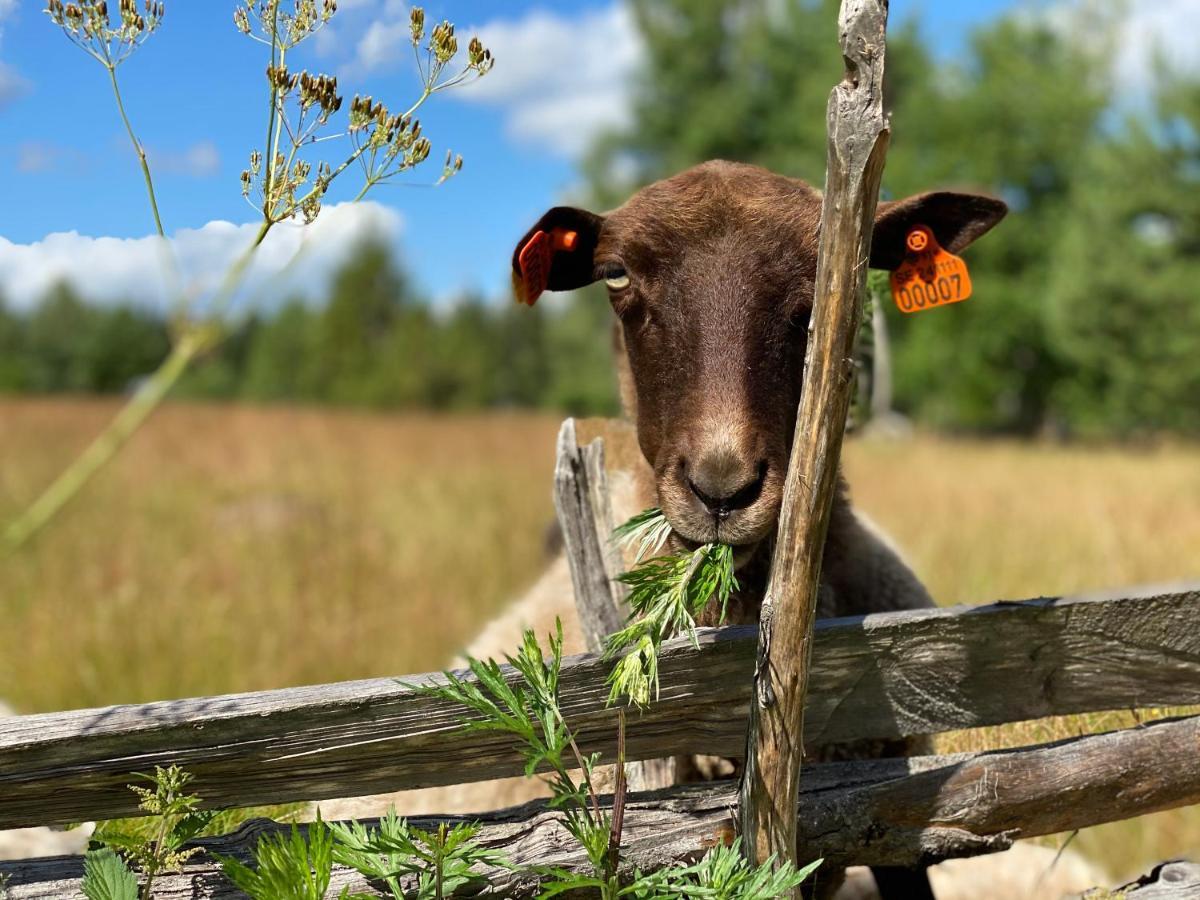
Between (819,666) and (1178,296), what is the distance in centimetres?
2671

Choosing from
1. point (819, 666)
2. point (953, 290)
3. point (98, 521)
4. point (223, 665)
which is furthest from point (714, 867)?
point (98, 521)

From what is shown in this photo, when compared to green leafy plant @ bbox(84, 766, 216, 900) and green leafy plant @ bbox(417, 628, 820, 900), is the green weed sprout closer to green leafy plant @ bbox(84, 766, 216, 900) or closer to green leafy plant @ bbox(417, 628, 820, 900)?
green leafy plant @ bbox(417, 628, 820, 900)

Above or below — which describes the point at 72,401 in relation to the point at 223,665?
above

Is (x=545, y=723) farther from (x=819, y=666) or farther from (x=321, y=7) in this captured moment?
(x=321, y=7)

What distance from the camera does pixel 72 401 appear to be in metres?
19.5

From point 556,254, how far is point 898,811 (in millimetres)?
1704

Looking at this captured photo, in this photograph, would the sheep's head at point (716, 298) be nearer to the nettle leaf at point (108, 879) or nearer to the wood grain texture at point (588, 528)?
the wood grain texture at point (588, 528)

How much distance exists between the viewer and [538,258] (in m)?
2.65

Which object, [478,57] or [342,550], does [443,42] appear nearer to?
[478,57]

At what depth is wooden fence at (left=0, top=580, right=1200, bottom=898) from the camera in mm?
1844

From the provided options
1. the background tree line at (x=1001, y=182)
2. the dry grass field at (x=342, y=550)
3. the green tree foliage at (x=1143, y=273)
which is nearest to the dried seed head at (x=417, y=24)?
the dry grass field at (x=342, y=550)

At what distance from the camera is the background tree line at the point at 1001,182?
81.7 ft

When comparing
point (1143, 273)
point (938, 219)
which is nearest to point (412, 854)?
point (938, 219)

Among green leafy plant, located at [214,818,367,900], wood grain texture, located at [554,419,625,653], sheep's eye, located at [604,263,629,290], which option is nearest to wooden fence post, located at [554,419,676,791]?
wood grain texture, located at [554,419,625,653]
